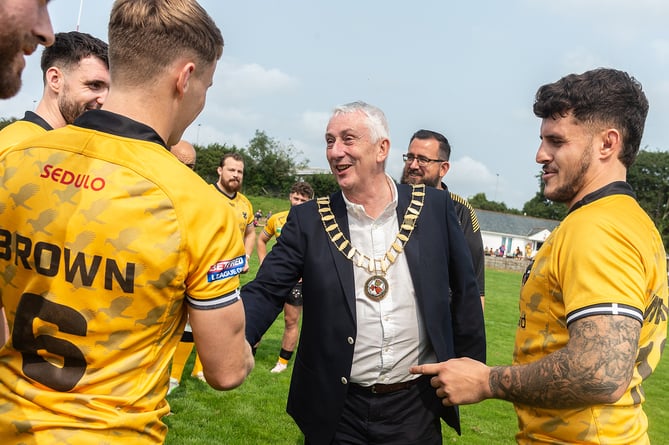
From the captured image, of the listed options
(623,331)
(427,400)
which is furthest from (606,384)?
(427,400)

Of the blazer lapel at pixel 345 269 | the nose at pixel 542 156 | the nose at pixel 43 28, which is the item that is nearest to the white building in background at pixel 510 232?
the blazer lapel at pixel 345 269

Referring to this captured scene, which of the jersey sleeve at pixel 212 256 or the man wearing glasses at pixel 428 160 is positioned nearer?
the jersey sleeve at pixel 212 256

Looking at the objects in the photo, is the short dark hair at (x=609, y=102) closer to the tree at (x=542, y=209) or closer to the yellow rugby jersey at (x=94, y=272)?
the yellow rugby jersey at (x=94, y=272)

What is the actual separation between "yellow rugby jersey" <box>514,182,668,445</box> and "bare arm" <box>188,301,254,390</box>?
133 centimetres

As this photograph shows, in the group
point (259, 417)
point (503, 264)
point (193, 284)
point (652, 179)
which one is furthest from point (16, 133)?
point (652, 179)

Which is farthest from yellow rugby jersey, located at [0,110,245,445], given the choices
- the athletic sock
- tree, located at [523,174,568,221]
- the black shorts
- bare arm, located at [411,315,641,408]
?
tree, located at [523,174,568,221]

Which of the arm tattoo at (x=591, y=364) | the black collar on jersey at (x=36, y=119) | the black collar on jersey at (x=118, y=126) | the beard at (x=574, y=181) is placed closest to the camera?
the black collar on jersey at (x=118, y=126)

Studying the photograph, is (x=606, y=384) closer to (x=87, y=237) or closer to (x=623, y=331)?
(x=623, y=331)

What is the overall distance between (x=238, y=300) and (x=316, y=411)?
1.76 m

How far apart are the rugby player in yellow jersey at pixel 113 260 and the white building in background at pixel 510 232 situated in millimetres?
84198

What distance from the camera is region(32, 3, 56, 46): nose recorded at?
5.81 ft

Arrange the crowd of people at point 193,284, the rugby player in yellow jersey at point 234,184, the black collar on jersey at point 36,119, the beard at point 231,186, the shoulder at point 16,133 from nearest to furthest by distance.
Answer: the crowd of people at point 193,284 < the shoulder at point 16,133 < the black collar on jersey at point 36,119 < the rugby player in yellow jersey at point 234,184 < the beard at point 231,186

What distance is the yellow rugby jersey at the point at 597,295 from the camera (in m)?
2.14

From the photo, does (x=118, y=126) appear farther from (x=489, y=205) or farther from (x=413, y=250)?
(x=489, y=205)
